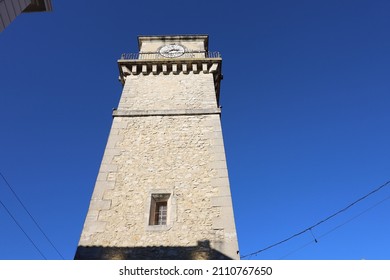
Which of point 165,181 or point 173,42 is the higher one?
point 173,42

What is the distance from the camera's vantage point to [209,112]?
34.0 ft

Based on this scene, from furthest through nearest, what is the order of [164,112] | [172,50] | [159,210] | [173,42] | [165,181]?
1. [173,42]
2. [172,50]
3. [164,112]
4. [165,181]
5. [159,210]

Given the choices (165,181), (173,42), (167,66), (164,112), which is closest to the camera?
(165,181)

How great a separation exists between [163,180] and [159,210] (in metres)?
0.85

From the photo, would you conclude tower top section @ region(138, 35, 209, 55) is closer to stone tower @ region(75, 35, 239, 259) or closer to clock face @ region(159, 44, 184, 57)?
clock face @ region(159, 44, 184, 57)

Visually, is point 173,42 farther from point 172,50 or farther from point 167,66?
point 167,66

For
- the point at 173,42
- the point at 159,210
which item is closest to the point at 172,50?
the point at 173,42

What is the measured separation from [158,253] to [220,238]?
1468 mm

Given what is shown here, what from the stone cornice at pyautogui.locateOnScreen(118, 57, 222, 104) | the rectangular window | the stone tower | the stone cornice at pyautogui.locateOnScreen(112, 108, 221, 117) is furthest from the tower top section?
the rectangular window

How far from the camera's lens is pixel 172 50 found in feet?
49.4

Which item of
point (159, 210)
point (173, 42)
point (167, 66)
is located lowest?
point (159, 210)

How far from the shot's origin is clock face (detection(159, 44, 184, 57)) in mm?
14730
